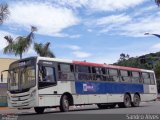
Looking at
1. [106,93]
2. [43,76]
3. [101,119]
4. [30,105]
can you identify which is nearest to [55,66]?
[43,76]

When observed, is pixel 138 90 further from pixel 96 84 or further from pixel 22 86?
pixel 22 86

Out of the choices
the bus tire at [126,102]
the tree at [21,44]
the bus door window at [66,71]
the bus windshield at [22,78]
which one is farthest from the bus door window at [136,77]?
the tree at [21,44]

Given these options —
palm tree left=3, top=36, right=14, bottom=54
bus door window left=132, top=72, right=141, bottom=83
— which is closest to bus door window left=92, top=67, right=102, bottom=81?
bus door window left=132, top=72, right=141, bottom=83

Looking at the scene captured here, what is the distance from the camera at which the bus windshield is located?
79.3ft

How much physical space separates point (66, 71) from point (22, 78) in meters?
2.97

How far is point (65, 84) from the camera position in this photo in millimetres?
25781

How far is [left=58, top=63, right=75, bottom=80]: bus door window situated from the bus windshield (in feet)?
6.48

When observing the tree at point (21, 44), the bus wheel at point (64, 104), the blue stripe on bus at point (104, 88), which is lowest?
the bus wheel at point (64, 104)

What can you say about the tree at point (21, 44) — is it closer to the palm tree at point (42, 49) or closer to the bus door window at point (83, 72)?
the palm tree at point (42, 49)

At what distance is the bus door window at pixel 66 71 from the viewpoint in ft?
84.5

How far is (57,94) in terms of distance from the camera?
82.3 feet

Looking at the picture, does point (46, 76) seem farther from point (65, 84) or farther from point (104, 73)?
point (104, 73)

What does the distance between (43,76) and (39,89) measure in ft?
2.90

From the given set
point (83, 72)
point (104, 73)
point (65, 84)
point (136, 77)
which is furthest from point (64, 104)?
point (136, 77)
